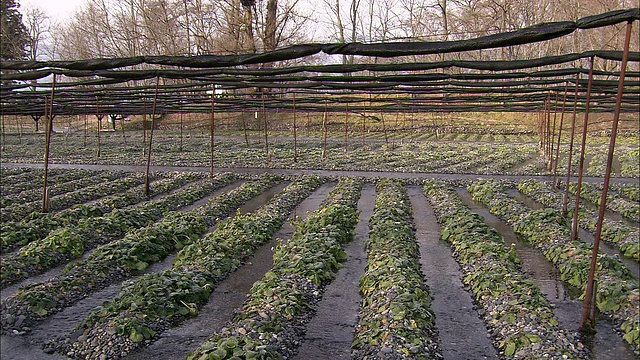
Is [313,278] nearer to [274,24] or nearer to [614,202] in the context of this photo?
[614,202]

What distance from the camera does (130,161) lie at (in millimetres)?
23188

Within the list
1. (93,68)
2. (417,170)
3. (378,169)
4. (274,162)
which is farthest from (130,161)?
(93,68)

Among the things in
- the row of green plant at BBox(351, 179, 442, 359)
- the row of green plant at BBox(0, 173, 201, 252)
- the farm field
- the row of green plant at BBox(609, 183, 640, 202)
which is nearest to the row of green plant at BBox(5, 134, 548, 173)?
the row of green plant at BBox(609, 183, 640, 202)

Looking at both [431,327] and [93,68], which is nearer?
[431,327]

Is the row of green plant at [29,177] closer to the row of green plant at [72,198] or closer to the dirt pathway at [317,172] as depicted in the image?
the dirt pathway at [317,172]

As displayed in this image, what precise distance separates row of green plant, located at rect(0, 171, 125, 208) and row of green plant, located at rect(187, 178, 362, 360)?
8.67 meters

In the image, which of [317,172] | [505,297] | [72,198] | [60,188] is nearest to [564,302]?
[505,297]

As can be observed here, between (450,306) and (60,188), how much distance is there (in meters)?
13.6

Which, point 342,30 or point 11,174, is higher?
point 342,30

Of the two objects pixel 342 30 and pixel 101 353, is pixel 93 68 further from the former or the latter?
pixel 342 30

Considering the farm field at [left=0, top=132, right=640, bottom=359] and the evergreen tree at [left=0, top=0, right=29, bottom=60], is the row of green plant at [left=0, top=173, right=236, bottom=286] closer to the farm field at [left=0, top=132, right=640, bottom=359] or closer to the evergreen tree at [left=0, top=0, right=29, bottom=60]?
the farm field at [left=0, top=132, right=640, bottom=359]

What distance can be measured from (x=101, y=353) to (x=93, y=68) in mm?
5785

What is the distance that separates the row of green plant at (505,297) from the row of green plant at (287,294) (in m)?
2.21

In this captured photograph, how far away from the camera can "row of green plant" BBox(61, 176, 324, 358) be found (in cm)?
578
